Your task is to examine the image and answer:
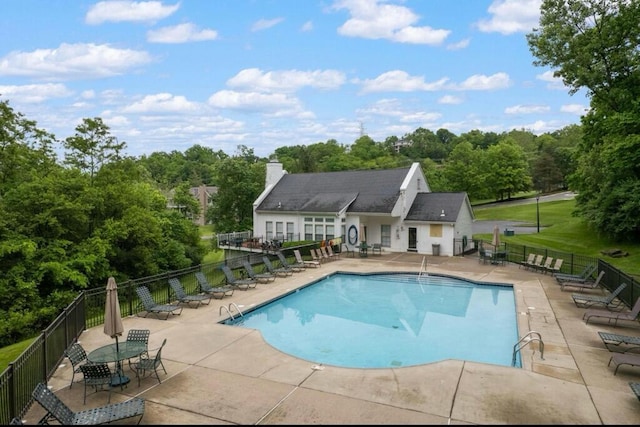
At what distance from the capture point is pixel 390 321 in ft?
45.1

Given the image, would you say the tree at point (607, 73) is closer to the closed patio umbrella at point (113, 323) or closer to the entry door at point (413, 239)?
the entry door at point (413, 239)

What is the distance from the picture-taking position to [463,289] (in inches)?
683

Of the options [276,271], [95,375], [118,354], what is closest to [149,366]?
[118,354]

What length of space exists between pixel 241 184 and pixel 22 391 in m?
30.2

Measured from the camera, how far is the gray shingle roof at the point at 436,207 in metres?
24.5

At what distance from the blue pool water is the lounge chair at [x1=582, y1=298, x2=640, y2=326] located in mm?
1984

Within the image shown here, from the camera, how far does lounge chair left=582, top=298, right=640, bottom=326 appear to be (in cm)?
1068

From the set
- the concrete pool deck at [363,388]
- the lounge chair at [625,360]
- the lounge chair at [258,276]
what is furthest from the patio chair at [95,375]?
A: the lounge chair at [258,276]

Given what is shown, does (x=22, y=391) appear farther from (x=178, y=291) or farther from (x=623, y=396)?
(x=623, y=396)

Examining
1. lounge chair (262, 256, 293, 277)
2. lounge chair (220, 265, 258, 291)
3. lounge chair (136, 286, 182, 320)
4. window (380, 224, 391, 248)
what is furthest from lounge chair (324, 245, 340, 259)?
lounge chair (136, 286, 182, 320)

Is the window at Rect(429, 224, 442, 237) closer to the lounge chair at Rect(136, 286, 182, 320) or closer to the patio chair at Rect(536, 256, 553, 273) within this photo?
the patio chair at Rect(536, 256, 553, 273)

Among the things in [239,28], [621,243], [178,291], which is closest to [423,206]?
[621,243]

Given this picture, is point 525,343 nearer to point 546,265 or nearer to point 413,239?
point 546,265

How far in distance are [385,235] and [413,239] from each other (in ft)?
6.08
